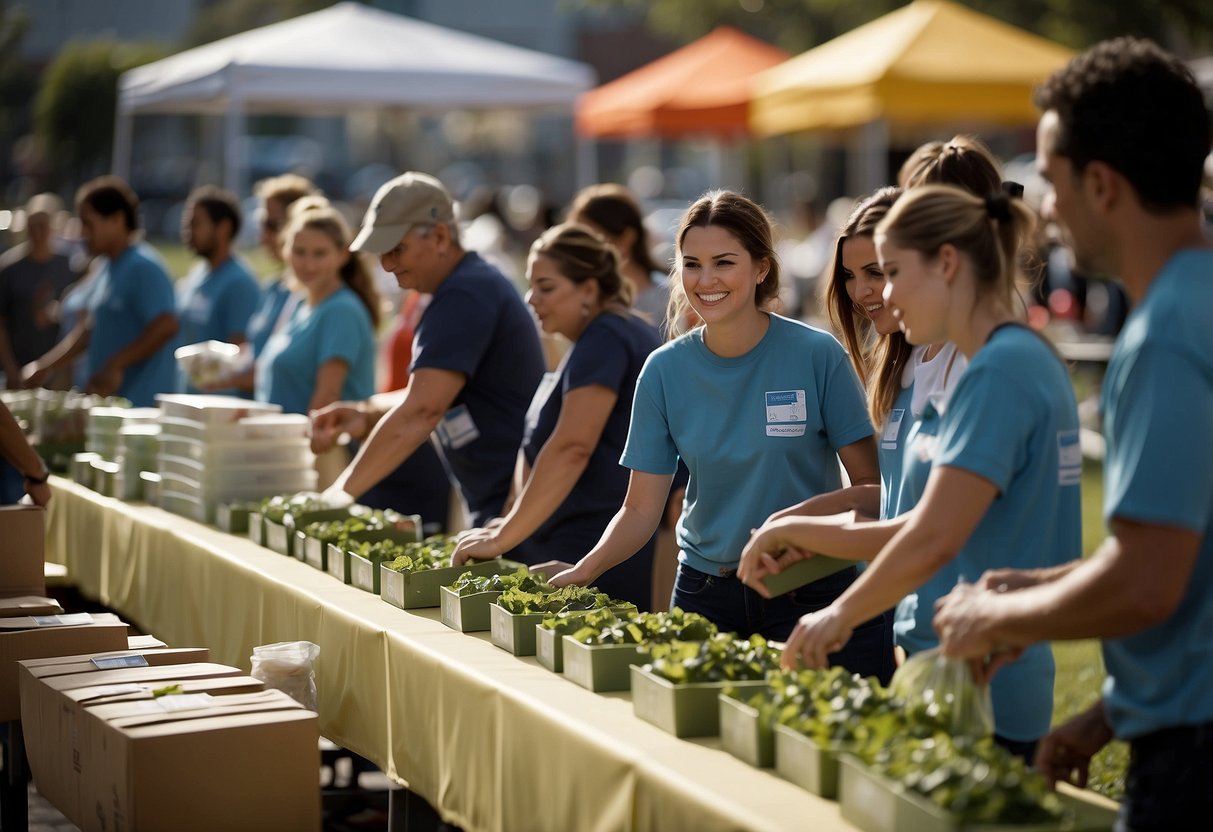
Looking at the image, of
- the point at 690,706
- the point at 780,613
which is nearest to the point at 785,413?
the point at 780,613

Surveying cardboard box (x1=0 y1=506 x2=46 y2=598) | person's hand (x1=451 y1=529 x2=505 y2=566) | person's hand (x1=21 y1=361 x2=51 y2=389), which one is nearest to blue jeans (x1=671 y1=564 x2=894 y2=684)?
person's hand (x1=451 y1=529 x2=505 y2=566)

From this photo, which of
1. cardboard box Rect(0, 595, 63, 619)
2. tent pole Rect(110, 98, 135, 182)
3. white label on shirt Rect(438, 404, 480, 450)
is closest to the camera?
cardboard box Rect(0, 595, 63, 619)

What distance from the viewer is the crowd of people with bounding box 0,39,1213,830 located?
1.69m

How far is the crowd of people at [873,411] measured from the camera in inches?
66.5

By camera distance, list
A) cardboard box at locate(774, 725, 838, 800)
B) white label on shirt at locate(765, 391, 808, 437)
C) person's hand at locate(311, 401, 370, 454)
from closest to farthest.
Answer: cardboard box at locate(774, 725, 838, 800)
white label on shirt at locate(765, 391, 808, 437)
person's hand at locate(311, 401, 370, 454)

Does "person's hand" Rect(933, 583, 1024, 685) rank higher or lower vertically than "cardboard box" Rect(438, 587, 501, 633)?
higher

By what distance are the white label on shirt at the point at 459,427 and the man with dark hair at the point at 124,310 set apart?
258 centimetres

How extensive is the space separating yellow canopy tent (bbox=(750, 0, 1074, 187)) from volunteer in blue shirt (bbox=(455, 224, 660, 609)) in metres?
5.93

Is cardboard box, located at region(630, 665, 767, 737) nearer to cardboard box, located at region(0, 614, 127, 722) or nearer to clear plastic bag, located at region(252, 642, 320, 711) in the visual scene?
clear plastic bag, located at region(252, 642, 320, 711)

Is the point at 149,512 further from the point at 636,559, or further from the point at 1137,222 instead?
the point at 1137,222

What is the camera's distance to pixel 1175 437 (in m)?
1.61

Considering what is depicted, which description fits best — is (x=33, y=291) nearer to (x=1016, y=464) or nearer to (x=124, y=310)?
Answer: (x=124, y=310)

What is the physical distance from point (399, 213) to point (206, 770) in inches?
72.4

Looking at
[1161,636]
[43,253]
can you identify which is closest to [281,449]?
[1161,636]
